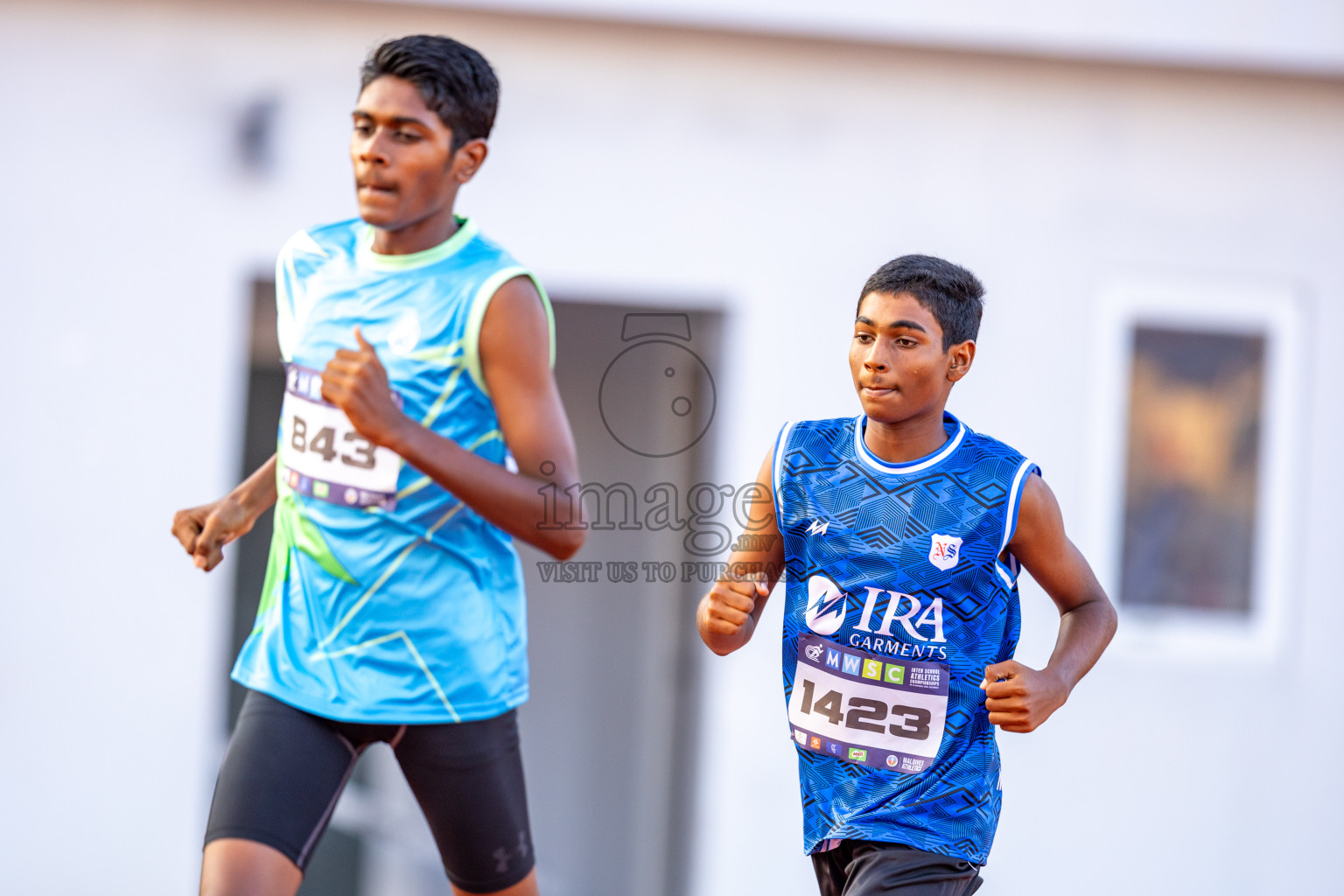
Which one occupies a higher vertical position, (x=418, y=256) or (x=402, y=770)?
(x=418, y=256)

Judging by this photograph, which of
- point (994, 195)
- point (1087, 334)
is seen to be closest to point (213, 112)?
point (994, 195)

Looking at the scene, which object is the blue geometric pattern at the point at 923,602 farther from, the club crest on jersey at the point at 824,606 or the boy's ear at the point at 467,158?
the boy's ear at the point at 467,158

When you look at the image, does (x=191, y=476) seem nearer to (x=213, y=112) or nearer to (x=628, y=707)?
(x=213, y=112)

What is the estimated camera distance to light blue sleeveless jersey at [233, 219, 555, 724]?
2311 millimetres

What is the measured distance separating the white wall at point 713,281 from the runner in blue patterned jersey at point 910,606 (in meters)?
2.29

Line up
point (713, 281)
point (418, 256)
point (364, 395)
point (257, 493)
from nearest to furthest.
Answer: point (364, 395) → point (418, 256) → point (257, 493) → point (713, 281)

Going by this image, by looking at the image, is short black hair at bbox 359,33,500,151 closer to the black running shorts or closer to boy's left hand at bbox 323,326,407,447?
boy's left hand at bbox 323,326,407,447

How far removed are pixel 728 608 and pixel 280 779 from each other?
84 centimetres

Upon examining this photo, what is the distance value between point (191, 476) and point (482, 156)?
8.61 feet

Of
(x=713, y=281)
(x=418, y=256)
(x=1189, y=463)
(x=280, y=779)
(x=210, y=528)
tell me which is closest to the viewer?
(x=280, y=779)

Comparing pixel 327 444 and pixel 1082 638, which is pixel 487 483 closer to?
pixel 327 444

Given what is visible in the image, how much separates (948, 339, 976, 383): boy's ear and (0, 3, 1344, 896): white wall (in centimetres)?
238

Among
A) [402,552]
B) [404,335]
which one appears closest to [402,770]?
[402,552]

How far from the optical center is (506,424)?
2303mm
